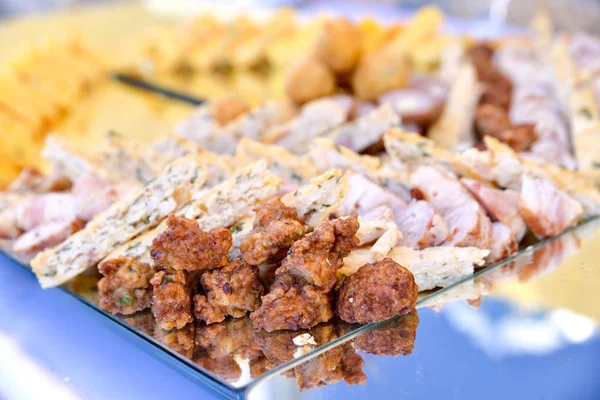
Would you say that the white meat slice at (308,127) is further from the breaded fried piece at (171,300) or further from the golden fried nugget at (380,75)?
the breaded fried piece at (171,300)

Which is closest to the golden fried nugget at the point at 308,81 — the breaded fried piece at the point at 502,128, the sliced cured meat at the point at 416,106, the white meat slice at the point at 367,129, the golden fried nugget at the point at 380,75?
the golden fried nugget at the point at 380,75

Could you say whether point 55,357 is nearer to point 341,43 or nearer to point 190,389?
point 190,389

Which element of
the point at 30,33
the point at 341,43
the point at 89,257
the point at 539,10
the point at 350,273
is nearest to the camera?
the point at 350,273

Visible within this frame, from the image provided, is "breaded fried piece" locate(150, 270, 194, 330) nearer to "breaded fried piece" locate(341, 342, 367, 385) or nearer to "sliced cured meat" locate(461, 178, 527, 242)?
"breaded fried piece" locate(341, 342, 367, 385)

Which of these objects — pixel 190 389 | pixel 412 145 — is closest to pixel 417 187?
pixel 412 145

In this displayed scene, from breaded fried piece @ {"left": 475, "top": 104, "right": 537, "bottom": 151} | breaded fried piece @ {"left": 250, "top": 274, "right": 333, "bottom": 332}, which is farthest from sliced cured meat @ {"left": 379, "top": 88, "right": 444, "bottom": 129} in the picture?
breaded fried piece @ {"left": 250, "top": 274, "right": 333, "bottom": 332}
